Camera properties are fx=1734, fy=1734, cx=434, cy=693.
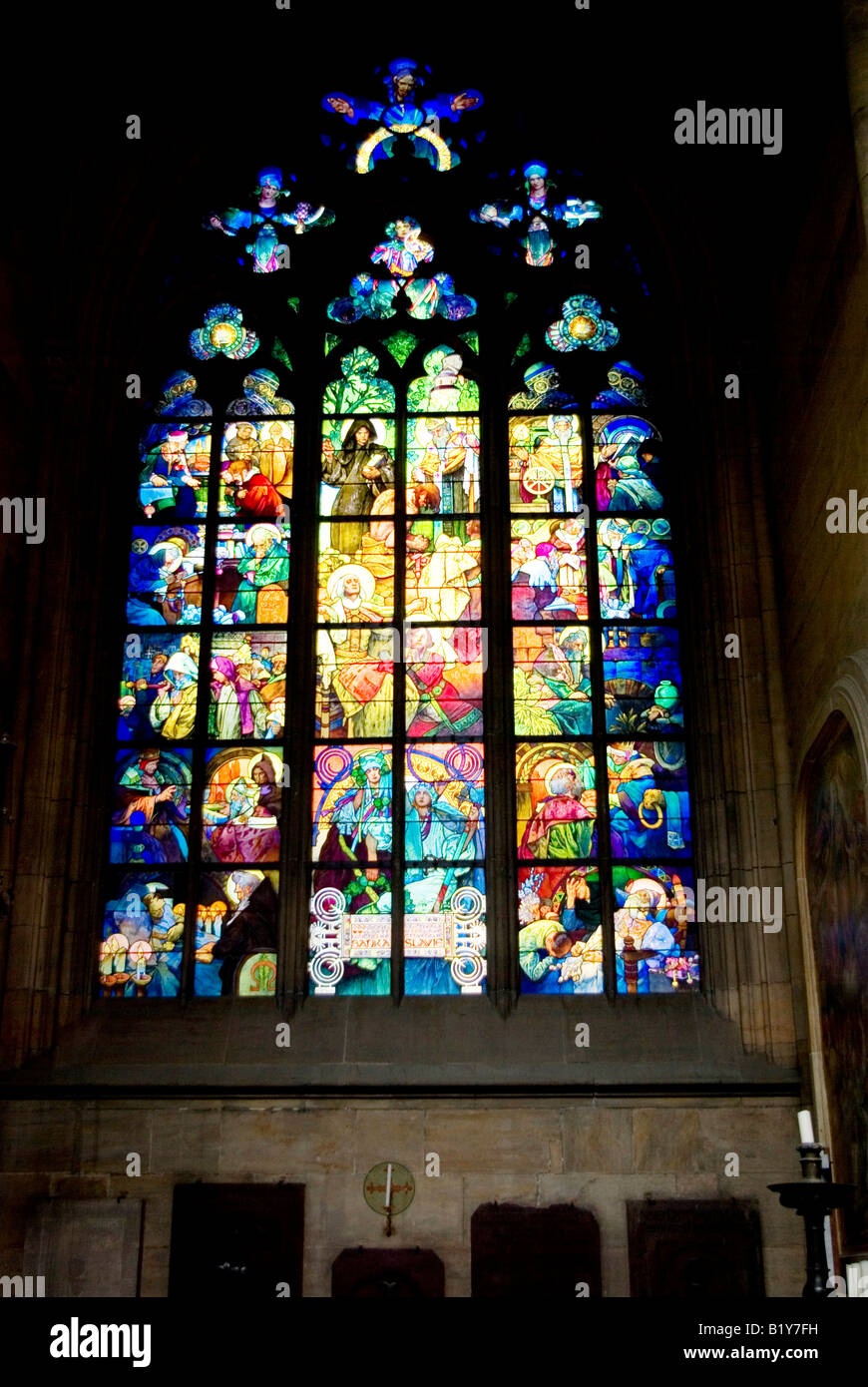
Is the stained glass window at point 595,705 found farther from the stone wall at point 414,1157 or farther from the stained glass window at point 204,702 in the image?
the stained glass window at point 204,702

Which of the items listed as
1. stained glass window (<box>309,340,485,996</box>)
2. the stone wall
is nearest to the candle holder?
the stone wall

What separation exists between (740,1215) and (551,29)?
9.00m

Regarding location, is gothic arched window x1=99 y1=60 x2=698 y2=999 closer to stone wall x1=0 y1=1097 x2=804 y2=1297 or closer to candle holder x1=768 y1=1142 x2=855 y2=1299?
stone wall x1=0 y1=1097 x2=804 y2=1297

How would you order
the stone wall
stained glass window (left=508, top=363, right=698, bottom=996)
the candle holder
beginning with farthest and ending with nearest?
stained glass window (left=508, top=363, right=698, bottom=996) < the stone wall < the candle holder

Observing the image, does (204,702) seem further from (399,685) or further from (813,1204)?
(813,1204)

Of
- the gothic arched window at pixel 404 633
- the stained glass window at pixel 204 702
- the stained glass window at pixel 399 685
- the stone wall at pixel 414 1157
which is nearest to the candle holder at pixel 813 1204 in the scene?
the stone wall at pixel 414 1157

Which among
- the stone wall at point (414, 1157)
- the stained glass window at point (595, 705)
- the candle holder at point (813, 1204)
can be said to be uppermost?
the stained glass window at point (595, 705)

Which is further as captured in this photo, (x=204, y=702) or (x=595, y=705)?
(x=204, y=702)

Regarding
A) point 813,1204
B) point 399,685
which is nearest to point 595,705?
point 399,685

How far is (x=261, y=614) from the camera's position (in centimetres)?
1238
